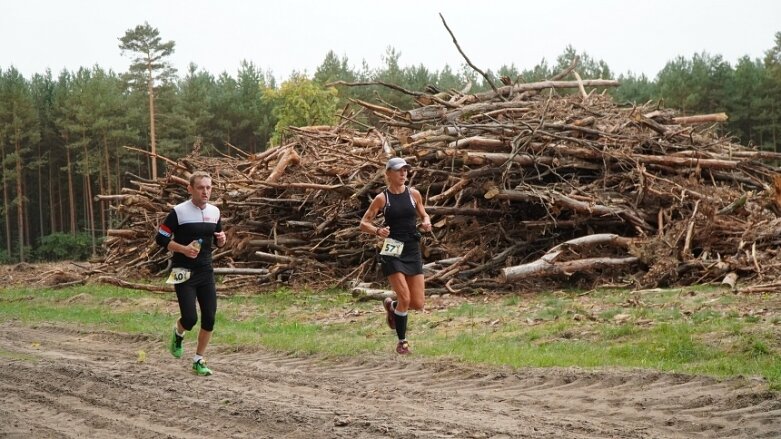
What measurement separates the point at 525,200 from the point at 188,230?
9026 mm

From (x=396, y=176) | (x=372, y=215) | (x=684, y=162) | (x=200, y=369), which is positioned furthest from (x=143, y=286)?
(x=684, y=162)

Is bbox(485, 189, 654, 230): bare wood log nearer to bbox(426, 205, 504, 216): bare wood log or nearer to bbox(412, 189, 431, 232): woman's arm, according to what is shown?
bbox(426, 205, 504, 216): bare wood log

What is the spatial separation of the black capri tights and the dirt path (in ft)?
1.85

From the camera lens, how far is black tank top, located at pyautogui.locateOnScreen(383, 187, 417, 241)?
9.04 metres

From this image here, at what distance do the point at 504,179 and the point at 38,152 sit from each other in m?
53.6

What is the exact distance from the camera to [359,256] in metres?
17.9

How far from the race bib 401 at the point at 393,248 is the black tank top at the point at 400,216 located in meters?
0.06

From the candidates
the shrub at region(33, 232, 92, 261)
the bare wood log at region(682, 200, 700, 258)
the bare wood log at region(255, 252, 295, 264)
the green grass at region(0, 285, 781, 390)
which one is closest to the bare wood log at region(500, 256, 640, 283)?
the green grass at region(0, 285, 781, 390)

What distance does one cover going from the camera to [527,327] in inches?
433

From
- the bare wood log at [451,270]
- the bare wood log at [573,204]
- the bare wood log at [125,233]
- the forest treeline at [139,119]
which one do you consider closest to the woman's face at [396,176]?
the bare wood log at [451,270]

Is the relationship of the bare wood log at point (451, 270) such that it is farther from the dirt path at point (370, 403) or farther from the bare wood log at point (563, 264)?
the dirt path at point (370, 403)

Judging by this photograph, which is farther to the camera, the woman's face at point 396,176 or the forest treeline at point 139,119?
the forest treeline at point 139,119

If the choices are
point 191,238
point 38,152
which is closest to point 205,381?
point 191,238

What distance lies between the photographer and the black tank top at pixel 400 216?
29.7 ft
